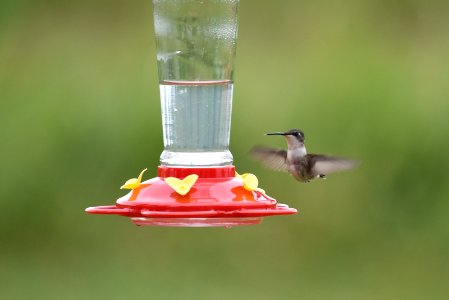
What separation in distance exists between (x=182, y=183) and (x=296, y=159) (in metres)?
1.36

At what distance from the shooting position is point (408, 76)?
852 cm

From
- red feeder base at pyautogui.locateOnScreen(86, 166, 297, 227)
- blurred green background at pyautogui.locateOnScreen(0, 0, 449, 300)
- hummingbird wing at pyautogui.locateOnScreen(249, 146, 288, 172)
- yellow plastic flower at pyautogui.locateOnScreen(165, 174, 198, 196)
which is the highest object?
yellow plastic flower at pyautogui.locateOnScreen(165, 174, 198, 196)

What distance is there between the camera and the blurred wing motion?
15.5 feet

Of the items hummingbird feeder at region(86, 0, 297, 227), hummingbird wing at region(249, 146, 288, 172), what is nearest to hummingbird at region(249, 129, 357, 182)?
hummingbird wing at region(249, 146, 288, 172)

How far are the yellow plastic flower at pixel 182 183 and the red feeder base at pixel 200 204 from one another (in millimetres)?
24

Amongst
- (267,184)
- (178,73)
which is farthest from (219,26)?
(267,184)

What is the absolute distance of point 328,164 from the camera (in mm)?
4906

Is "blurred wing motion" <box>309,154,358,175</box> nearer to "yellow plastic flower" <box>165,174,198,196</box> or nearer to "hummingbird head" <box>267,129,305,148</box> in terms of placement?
"hummingbird head" <box>267,129,305,148</box>

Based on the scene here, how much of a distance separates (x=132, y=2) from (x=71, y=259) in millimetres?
2473

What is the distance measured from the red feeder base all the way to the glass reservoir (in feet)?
0.72

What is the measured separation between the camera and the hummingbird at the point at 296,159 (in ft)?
16.3

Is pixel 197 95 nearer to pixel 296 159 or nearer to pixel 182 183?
pixel 182 183

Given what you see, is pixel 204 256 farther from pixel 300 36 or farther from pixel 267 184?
pixel 300 36

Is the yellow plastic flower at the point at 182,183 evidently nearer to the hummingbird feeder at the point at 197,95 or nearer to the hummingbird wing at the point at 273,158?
the hummingbird feeder at the point at 197,95
